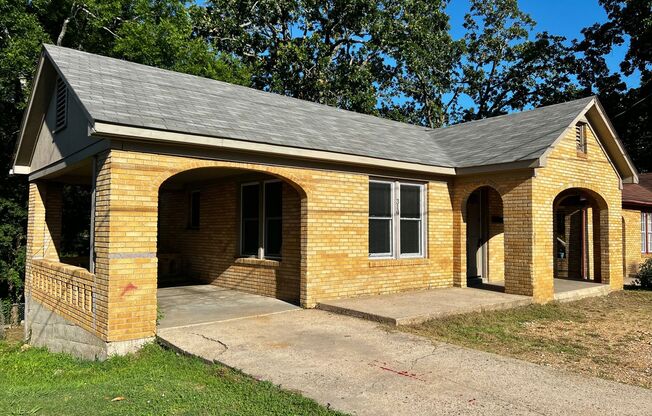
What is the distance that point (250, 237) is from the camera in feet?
37.3

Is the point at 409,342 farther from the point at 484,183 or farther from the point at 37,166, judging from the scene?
the point at 37,166

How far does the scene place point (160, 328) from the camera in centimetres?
753

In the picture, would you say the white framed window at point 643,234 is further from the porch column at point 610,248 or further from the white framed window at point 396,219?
the white framed window at point 396,219

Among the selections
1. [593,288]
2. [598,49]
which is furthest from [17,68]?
[598,49]

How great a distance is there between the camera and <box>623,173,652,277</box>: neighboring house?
58.1ft

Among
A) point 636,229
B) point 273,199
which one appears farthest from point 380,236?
point 636,229

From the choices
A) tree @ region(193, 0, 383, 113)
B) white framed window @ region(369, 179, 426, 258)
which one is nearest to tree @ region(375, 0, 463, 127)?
tree @ region(193, 0, 383, 113)

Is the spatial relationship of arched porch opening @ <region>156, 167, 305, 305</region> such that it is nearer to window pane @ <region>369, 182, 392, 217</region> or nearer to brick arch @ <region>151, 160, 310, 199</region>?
brick arch @ <region>151, 160, 310, 199</region>

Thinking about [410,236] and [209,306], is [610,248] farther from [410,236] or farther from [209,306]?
[209,306]

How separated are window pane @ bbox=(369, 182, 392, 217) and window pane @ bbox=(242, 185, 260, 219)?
8.44 feet

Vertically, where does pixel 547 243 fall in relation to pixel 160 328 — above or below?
above

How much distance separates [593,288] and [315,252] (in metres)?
7.45

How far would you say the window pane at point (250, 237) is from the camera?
36.9 ft

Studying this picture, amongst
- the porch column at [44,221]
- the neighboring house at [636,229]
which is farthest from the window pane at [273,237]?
the neighboring house at [636,229]
